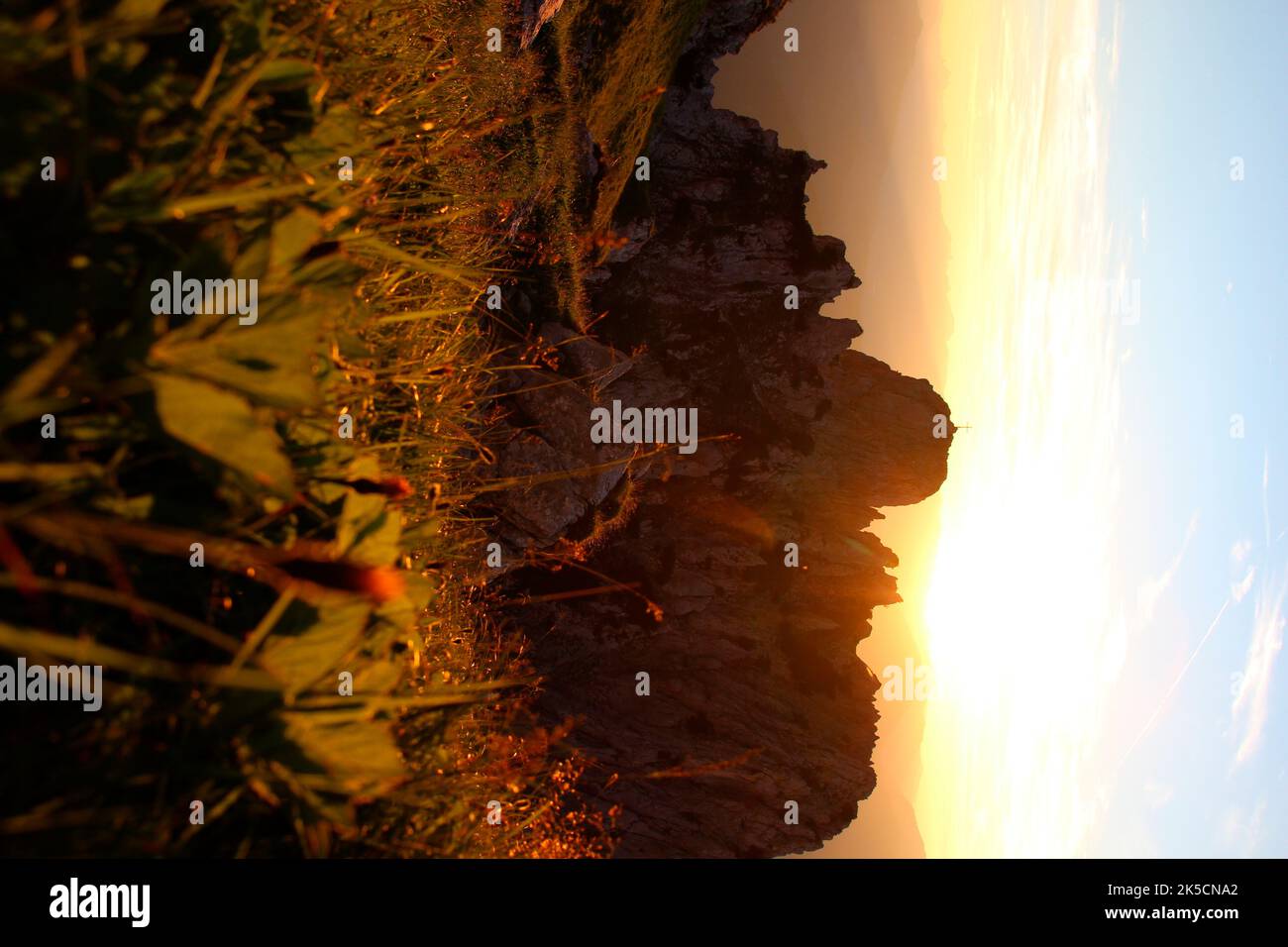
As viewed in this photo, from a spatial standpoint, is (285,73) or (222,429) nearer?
(222,429)

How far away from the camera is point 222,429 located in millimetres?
1914

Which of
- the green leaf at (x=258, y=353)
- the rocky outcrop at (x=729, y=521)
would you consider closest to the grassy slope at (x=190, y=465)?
the green leaf at (x=258, y=353)

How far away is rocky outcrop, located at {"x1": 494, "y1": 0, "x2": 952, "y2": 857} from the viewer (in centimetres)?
2747

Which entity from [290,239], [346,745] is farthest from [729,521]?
[290,239]

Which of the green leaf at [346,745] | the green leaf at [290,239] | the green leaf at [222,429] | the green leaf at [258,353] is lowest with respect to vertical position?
the green leaf at [346,745]

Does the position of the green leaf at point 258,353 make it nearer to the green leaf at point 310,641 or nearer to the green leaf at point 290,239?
the green leaf at point 290,239

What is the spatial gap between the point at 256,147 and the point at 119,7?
470 mm

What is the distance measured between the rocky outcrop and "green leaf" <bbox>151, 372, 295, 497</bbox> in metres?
21.0

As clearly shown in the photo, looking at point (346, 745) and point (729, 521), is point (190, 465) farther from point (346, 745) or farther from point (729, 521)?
point (729, 521)

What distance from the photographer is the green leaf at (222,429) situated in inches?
72.6

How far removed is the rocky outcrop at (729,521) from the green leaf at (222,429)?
69.1ft

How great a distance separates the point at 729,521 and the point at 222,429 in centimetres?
3104

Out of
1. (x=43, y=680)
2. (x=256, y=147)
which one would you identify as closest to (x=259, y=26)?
(x=256, y=147)

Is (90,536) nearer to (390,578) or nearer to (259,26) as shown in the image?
(390,578)
